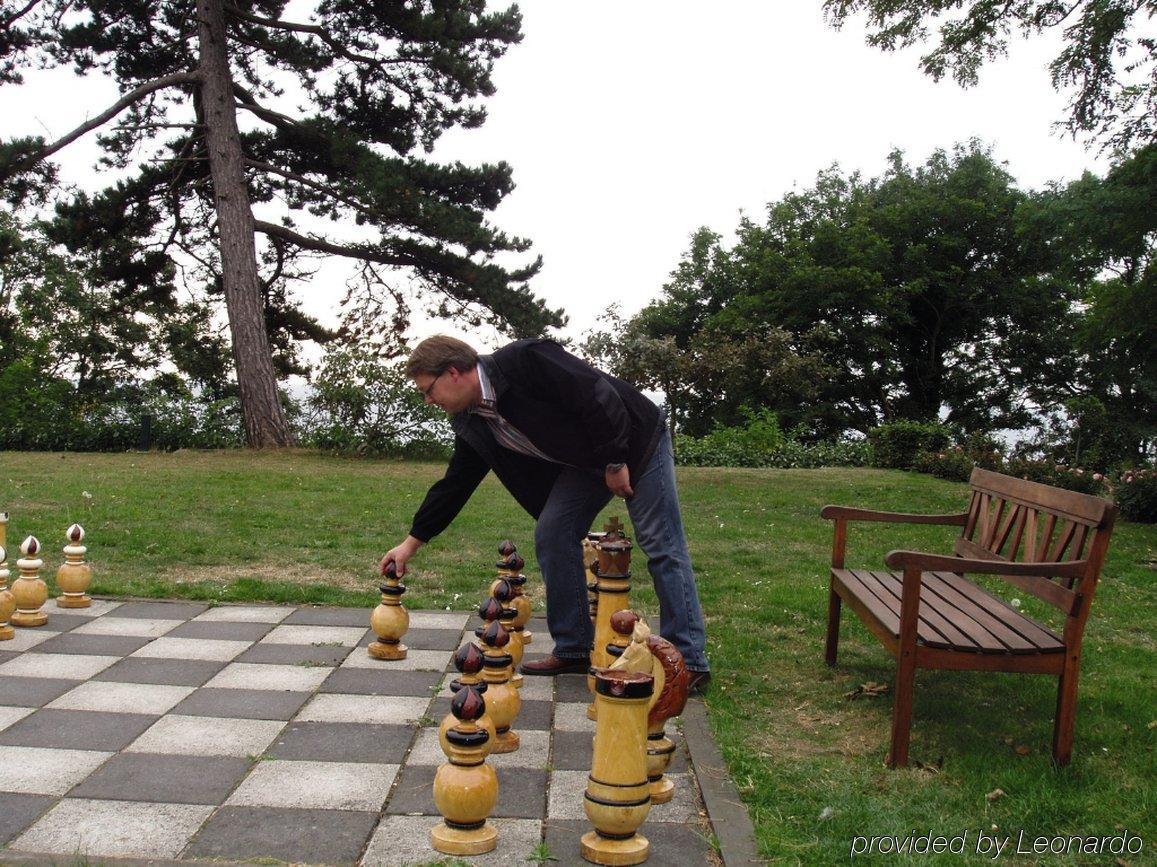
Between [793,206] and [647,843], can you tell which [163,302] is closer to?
[647,843]

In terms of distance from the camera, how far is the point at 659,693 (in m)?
2.98

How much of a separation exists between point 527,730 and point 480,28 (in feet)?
53.6

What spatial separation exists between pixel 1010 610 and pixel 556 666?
2014 mm

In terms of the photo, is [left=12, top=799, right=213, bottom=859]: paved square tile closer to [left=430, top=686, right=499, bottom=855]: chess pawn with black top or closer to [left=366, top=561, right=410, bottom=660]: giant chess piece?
[left=430, top=686, right=499, bottom=855]: chess pawn with black top

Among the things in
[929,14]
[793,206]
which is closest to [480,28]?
[929,14]

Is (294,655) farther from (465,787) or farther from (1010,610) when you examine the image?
(1010,610)

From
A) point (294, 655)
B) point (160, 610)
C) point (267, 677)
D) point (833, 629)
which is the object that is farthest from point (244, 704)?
point (833, 629)

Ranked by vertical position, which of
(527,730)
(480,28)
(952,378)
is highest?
(480,28)

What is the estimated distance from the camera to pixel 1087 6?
12.0 metres

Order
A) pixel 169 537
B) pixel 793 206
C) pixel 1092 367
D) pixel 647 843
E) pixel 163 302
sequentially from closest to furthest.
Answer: pixel 647 843, pixel 169 537, pixel 163 302, pixel 1092 367, pixel 793 206

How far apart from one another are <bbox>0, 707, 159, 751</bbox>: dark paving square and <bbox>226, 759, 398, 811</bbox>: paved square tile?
24.6 inches

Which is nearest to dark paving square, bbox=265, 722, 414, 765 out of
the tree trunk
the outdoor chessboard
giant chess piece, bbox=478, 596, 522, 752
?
the outdoor chessboard

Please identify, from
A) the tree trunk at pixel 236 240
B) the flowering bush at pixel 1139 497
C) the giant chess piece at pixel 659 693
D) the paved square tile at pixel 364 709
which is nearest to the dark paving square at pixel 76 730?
the paved square tile at pixel 364 709

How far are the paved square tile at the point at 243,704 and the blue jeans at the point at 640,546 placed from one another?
1.20m
